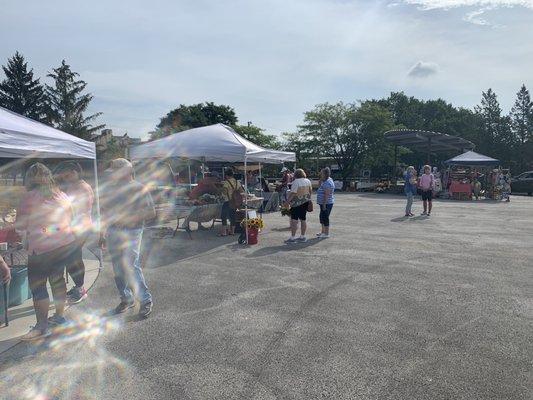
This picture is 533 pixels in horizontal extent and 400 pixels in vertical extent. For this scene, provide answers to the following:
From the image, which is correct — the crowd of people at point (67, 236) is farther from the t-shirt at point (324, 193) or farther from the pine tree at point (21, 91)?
the pine tree at point (21, 91)

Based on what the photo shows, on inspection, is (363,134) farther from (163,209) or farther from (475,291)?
(475,291)

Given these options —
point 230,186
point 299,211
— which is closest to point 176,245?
point 230,186

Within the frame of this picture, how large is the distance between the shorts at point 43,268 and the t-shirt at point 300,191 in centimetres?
526

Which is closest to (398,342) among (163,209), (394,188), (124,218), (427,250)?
(124,218)

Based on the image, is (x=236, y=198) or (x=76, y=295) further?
(x=236, y=198)

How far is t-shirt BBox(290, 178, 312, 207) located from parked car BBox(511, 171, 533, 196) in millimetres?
25932

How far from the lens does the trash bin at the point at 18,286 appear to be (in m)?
4.89

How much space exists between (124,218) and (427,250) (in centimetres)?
613

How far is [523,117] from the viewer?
60.9 metres

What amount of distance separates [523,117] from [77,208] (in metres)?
71.7

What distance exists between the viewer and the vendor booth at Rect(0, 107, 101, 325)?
16.4ft

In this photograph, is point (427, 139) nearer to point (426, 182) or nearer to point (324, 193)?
point (426, 182)

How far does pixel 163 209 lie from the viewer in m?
10.1

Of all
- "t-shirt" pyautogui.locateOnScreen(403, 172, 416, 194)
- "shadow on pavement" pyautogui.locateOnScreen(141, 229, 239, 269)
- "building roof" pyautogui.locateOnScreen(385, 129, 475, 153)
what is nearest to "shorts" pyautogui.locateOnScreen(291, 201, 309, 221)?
"shadow on pavement" pyautogui.locateOnScreen(141, 229, 239, 269)
